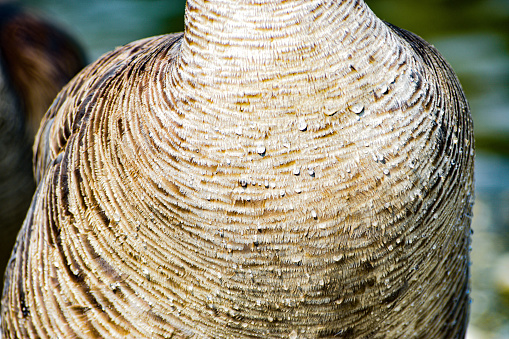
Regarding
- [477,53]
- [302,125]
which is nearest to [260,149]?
[302,125]

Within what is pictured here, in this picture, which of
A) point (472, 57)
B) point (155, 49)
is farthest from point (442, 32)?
point (155, 49)

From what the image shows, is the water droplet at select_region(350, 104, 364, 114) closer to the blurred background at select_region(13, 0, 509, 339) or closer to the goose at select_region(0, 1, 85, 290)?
the goose at select_region(0, 1, 85, 290)

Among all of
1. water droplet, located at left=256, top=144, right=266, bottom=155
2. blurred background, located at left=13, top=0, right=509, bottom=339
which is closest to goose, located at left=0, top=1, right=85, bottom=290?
blurred background, located at left=13, top=0, right=509, bottom=339

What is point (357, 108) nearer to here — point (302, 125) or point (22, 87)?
point (302, 125)

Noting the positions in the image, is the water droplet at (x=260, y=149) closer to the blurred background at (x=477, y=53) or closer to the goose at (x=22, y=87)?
the goose at (x=22, y=87)

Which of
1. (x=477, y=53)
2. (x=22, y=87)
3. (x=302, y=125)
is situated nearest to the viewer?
(x=302, y=125)

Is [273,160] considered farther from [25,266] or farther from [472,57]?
[472,57]

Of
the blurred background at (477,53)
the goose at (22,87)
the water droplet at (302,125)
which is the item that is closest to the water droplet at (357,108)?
the water droplet at (302,125)
